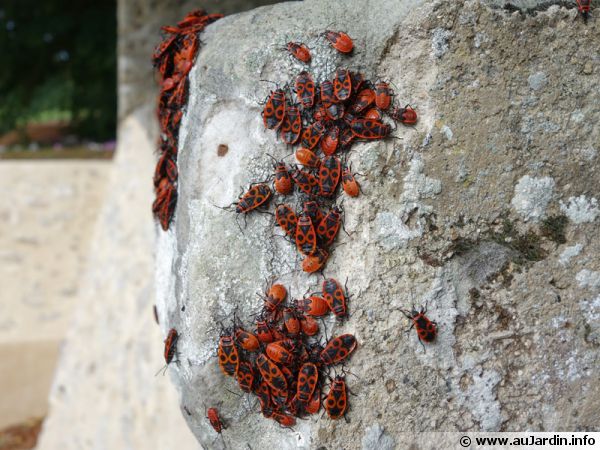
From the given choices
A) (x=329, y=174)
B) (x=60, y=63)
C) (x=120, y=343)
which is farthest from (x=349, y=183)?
(x=60, y=63)

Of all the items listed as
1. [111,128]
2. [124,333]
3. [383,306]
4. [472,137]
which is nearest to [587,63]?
[472,137]

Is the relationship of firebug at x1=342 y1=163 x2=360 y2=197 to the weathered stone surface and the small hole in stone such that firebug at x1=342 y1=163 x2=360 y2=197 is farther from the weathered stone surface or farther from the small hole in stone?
the weathered stone surface

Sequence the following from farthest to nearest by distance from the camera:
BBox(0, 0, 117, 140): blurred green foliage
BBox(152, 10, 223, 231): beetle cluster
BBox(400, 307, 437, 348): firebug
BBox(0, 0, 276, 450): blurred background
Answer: BBox(0, 0, 117, 140): blurred green foliage → BBox(0, 0, 276, 450): blurred background → BBox(152, 10, 223, 231): beetle cluster → BBox(400, 307, 437, 348): firebug

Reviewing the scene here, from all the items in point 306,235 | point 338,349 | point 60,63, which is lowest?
point 60,63

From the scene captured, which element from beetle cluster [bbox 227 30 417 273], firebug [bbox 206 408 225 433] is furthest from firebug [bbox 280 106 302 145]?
firebug [bbox 206 408 225 433]

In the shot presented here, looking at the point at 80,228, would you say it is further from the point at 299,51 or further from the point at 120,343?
the point at 299,51
